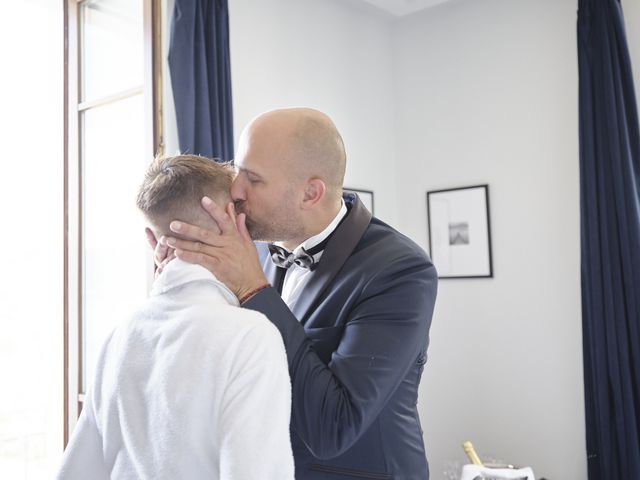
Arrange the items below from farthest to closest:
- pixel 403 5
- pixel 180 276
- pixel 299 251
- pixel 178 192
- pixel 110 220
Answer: pixel 403 5, pixel 110 220, pixel 299 251, pixel 178 192, pixel 180 276

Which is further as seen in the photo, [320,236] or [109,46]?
[109,46]

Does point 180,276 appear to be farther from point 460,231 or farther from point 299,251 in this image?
point 460,231

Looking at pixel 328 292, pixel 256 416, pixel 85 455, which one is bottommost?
pixel 85 455

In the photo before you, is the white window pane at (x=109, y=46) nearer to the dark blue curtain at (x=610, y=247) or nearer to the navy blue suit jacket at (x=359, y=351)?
the navy blue suit jacket at (x=359, y=351)

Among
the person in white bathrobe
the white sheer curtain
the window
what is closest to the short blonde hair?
the person in white bathrobe

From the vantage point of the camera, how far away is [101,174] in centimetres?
297

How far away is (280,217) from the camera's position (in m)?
1.48

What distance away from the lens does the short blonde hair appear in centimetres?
123

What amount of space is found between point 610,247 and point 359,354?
2.07m

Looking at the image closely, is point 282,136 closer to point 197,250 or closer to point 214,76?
point 197,250

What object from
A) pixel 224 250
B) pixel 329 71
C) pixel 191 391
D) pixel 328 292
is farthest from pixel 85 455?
pixel 329 71

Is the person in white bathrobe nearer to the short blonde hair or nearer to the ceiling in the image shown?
the short blonde hair

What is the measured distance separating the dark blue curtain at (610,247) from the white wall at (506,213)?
187 millimetres

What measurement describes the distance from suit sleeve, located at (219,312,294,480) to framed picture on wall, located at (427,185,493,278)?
8.79 ft
